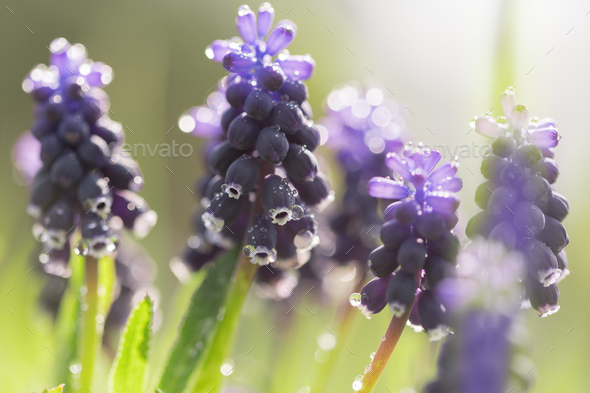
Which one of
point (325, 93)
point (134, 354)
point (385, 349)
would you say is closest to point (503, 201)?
point (385, 349)

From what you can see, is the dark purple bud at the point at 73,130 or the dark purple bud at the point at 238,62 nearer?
the dark purple bud at the point at 238,62

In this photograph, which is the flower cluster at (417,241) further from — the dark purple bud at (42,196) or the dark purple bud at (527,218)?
the dark purple bud at (42,196)

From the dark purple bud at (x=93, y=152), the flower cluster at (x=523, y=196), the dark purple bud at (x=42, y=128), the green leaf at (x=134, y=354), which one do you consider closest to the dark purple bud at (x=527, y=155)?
the flower cluster at (x=523, y=196)

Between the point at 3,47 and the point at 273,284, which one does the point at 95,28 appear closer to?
the point at 3,47

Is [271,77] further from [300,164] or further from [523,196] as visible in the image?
[523,196]

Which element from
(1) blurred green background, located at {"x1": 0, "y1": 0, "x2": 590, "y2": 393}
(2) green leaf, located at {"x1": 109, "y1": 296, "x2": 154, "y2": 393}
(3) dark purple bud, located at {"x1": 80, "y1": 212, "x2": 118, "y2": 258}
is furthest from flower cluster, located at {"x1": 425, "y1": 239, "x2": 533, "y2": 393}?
(3) dark purple bud, located at {"x1": 80, "y1": 212, "x2": 118, "y2": 258}

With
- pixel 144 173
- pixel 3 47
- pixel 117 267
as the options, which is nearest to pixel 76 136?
pixel 117 267
